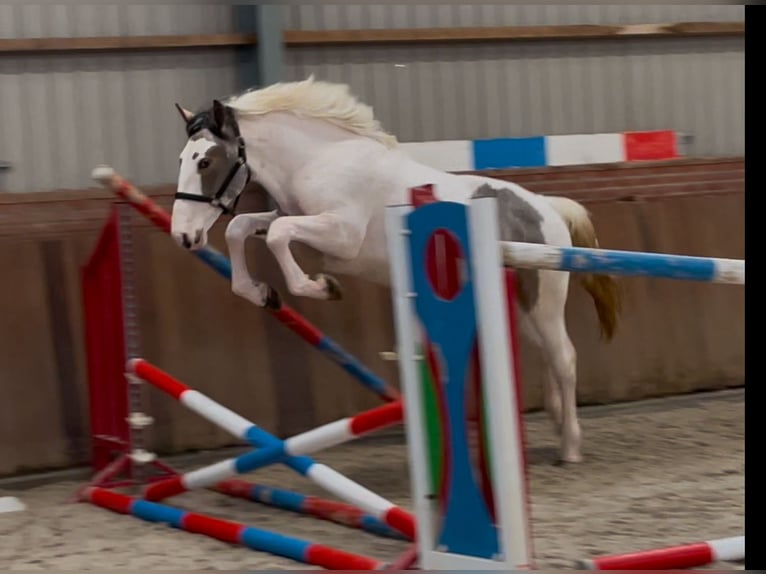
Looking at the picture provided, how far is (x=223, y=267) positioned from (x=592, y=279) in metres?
1.56

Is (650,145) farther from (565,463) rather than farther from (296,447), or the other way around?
(296,447)

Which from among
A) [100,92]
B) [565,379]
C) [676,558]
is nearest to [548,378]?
[565,379]

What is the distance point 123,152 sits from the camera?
18.8ft

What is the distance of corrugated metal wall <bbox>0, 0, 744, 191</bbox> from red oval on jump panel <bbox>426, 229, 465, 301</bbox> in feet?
9.94

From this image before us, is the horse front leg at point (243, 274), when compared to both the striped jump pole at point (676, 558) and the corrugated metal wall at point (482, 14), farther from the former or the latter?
the corrugated metal wall at point (482, 14)

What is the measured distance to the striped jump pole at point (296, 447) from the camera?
3.49 metres

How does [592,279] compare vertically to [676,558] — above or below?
above

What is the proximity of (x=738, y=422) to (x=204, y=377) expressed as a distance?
2.42m

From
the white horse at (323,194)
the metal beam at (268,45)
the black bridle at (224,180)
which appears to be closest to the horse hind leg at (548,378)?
the white horse at (323,194)

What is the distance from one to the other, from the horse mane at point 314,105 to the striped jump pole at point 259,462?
102 cm

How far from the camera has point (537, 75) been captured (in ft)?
21.5

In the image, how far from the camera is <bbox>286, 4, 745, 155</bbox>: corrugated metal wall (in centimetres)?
616
